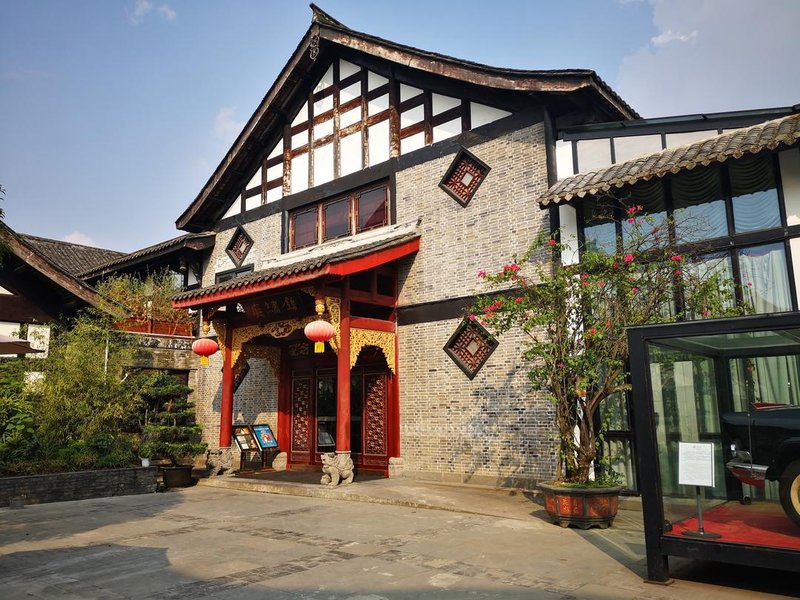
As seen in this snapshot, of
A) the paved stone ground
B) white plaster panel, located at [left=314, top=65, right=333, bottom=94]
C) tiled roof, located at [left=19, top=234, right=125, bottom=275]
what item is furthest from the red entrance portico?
tiled roof, located at [left=19, top=234, right=125, bottom=275]

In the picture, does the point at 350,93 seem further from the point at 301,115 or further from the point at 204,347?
the point at 204,347

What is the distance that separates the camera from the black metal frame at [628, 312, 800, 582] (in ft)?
14.1

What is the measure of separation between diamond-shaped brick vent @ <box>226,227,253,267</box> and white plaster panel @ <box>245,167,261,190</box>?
1.03 meters

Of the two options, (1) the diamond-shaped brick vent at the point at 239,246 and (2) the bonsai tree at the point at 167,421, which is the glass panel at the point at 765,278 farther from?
(1) the diamond-shaped brick vent at the point at 239,246

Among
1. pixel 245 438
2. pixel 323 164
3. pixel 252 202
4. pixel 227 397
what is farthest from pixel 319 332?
pixel 252 202

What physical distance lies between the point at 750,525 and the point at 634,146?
5.81 metres

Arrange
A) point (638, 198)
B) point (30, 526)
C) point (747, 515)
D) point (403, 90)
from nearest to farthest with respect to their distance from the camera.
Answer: point (747, 515), point (30, 526), point (638, 198), point (403, 90)

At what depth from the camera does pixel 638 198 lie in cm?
842

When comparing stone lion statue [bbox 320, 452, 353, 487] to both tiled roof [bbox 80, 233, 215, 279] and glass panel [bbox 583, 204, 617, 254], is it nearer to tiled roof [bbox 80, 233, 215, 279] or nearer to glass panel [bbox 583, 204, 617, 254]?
glass panel [bbox 583, 204, 617, 254]

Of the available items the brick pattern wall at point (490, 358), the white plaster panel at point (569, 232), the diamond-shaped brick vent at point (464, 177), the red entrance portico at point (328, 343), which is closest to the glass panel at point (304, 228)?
the red entrance portico at point (328, 343)

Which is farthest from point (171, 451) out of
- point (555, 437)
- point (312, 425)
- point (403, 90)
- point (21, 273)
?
point (403, 90)

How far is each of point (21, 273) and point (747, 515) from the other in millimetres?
12862

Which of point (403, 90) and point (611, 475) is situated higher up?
point (403, 90)

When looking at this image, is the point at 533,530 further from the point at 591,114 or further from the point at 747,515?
the point at 591,114
